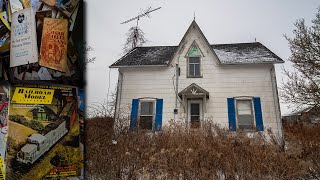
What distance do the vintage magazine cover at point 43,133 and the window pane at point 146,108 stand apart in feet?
23.6

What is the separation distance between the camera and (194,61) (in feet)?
34.5

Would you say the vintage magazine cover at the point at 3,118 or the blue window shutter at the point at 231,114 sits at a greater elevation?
the blue window shutter at the point at 231,114

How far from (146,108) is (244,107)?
322cm

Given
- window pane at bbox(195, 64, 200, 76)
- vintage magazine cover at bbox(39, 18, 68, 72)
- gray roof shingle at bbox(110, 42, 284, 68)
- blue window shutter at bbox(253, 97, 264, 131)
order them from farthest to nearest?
window pane at bbox(195, 64, 200, 76) → gray roof shingle at bbox(110, 42, 284, 68) → blue window shutter at bbox(253, 97, 264, 131) → vintage magazine cover at bbox(39, 18, 68, 72)

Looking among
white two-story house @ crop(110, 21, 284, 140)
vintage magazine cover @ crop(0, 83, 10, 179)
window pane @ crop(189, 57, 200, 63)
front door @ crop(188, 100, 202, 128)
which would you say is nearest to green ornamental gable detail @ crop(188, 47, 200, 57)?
white two-story house @ crop(110, 21, 284, 140)

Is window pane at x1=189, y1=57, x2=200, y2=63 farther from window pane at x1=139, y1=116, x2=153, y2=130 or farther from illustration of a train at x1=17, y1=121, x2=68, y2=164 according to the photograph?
illustration of a train at x1=17, y1=121, x2=68, y2=164

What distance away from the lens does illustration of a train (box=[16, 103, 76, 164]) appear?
2.59 metres

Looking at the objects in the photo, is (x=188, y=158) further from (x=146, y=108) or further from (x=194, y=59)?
(x=194, y=59)

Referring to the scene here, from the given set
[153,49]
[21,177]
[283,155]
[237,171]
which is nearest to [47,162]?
[21,177]

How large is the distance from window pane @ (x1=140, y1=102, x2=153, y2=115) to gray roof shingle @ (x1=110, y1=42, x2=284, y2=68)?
54.3 inches

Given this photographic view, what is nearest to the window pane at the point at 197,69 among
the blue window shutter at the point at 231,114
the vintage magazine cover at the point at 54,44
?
the blue window shutter at the point at 231,114

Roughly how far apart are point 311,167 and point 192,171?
7.71ft

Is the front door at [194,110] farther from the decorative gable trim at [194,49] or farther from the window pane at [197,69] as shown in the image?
the decorative gable trim at [194,49]

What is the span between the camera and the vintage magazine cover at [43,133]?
259 cm
